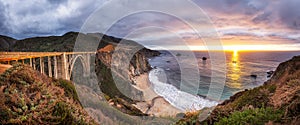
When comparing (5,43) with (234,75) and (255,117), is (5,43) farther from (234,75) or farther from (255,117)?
(255,117)

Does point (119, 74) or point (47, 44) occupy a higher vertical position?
point (47, 44)

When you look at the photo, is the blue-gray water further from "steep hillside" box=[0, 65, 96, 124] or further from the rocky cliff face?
"steep hillside" box=[0, 65, 96, 124]

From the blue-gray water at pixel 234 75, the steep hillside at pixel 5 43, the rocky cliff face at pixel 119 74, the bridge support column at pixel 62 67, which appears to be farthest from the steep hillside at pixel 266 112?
the steep hillside at pixel 5 43

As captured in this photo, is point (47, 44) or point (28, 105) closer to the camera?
point (28, 105)

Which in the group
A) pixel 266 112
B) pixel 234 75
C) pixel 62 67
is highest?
pixel 266 112

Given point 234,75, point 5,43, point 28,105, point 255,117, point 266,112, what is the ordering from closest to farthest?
point 28,105
point 255,117
point 266,112
point 234,75
point 5,43

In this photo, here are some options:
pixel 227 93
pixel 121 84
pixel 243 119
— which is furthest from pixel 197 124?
pixel 121 84

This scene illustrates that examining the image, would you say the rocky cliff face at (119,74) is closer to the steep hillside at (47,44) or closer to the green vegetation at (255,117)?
the steep hillside at (47,44)

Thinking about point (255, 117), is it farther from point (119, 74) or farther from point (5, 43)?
point (5, 43)

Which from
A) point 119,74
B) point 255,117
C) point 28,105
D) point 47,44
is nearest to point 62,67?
point 28,105

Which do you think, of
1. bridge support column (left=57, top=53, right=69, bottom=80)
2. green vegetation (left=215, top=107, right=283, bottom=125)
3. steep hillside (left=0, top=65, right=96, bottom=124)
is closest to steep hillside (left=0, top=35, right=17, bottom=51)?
bridge support column (left=57, top=53, right=69, bottom=80)

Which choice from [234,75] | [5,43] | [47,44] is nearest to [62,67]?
[234,75]

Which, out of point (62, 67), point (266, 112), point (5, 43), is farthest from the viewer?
point (5, 43)
